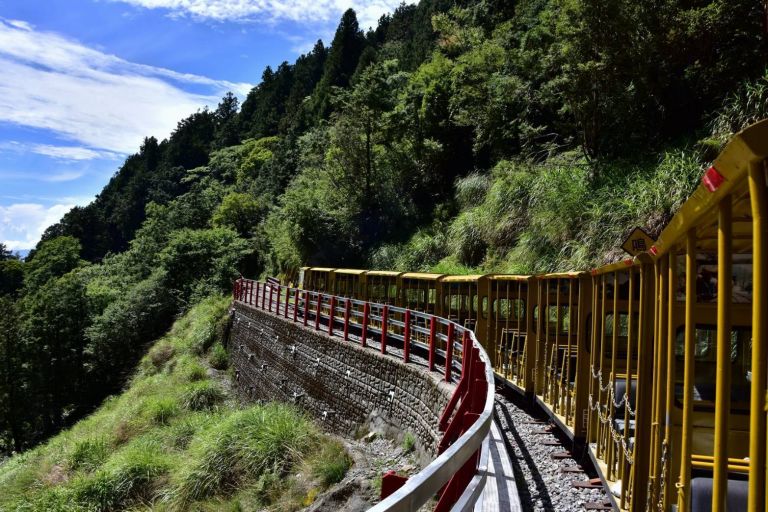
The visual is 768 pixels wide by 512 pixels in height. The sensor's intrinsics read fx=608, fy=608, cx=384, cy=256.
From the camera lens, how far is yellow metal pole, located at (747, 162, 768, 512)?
75.5 inches

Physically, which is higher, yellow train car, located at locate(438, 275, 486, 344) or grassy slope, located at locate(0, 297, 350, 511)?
yellow train car, located at locate(438, 275, 486, 344)

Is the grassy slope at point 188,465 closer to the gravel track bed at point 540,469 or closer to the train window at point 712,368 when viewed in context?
the gravel track bed at point 540,469

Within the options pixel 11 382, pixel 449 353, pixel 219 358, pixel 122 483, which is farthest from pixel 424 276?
pixel 11 382

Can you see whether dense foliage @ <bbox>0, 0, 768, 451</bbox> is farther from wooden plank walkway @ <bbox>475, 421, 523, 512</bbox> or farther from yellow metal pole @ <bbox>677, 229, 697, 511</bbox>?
yellow metal pole @ <bbox>677, 229, 697, 511</bbox>

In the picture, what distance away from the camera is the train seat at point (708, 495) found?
3178mm

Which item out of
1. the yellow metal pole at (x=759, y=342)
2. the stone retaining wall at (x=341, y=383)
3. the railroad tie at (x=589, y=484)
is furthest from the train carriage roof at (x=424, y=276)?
the yellow metal pole at (x=759, y=342)

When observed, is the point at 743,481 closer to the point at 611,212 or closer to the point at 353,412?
the point at 353,412

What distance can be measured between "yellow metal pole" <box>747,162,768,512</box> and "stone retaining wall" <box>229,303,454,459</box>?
23.2 feet

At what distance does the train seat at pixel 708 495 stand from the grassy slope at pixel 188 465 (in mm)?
7071

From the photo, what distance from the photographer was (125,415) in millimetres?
18969

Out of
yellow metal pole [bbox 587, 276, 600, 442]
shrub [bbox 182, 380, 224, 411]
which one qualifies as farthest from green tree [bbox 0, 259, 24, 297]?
yellow metal pole [bbox 587, 276, 600, 442]

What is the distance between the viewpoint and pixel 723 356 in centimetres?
236

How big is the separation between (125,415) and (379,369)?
10889mm

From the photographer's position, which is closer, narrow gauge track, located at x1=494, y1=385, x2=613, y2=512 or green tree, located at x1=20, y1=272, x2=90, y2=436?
narrow gauge track, located at x1=494, y1=385, x2=613, y2=512
